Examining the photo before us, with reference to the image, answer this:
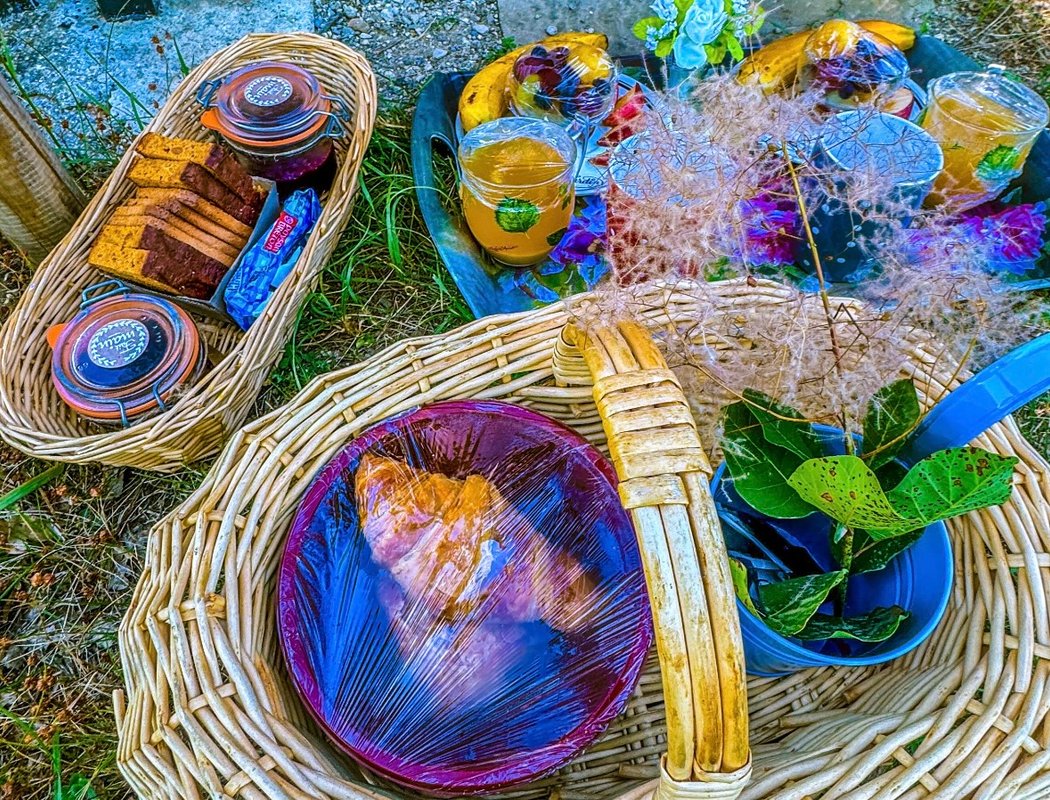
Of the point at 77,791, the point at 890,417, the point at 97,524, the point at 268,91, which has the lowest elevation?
the point at 77,791

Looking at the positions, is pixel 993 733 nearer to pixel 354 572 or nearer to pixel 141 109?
pixel 354 572

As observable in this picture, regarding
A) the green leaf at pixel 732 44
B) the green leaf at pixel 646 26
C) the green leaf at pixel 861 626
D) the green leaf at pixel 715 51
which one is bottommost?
the green leaf at pixel 861 626

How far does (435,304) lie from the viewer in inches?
49.3

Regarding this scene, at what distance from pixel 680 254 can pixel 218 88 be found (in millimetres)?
977

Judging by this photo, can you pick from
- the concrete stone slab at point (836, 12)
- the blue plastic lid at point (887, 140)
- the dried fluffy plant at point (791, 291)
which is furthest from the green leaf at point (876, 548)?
the concrete stone slab at point (836, 12)

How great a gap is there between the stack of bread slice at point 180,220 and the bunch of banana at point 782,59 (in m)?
0.93

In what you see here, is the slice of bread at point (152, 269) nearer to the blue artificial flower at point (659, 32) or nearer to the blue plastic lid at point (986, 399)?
the blue artificial flower at point (659, 32)

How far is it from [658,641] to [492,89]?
1150mm

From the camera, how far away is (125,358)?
38.9 inches

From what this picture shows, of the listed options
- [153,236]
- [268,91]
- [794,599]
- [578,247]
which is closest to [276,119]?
[268,91]

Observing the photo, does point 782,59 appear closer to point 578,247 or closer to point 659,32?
point 659,32

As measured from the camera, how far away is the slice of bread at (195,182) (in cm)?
110

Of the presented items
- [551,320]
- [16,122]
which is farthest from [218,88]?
[551,320]

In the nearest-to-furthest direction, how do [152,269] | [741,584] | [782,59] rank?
[741,584]
[152,269]
[782,59]
